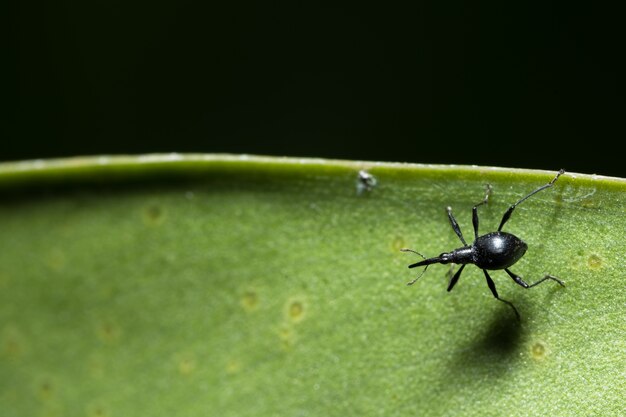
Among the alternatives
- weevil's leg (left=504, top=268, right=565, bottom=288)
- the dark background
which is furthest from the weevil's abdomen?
the dark background

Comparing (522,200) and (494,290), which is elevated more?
(522,200)

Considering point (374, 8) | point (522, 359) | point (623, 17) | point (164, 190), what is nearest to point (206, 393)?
point (164, 190)

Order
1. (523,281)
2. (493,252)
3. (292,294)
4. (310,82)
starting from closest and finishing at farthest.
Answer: (493,252), (523,281), (292,294), (310,82)

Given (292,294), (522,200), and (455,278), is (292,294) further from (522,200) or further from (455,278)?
(522,200)

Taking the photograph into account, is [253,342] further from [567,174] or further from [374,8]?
[374,8]

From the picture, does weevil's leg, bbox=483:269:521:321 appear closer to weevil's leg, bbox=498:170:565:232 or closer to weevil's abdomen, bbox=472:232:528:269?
weevil's abdomen, bbox=472:232:528:269

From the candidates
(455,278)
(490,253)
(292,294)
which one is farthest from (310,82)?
(490,253)
